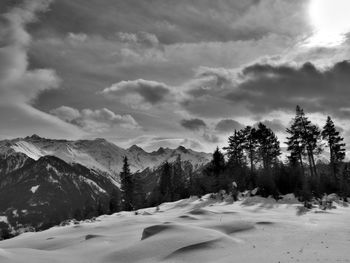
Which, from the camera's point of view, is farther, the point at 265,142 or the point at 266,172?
the point at 265,142

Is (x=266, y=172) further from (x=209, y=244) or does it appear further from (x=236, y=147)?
(x=236, y=147)

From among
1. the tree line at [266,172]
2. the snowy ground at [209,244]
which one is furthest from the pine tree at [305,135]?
the snowy ground at [209,244]

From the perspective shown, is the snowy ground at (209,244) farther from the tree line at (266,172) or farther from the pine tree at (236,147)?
the pine tree at (236,147)

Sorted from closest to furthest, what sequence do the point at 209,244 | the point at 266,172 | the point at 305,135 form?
1. the point at 209,244
2. the point at 266,172
3. the point at 305,135

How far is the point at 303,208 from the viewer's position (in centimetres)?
1795

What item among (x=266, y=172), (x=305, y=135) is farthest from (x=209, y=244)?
(x=305, y=135)

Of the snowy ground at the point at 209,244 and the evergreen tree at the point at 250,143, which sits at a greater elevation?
the evergreen tree at the point at 250,143

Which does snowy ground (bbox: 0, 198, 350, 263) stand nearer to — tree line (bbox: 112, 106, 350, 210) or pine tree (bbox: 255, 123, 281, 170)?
tree line (bbox: 112, 106, 350, 210)

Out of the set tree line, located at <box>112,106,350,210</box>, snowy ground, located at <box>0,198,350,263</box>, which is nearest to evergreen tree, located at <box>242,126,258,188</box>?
tree line, located at <box>112,106,350,210</box>

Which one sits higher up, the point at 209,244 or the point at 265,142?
the point at 265,142

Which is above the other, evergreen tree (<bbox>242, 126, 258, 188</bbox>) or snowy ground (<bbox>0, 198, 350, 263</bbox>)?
evergreen tree (<bbox>242, 126, 258, 188</bbox>)

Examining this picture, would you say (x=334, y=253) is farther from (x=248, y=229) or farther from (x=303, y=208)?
(x=303, y=208)

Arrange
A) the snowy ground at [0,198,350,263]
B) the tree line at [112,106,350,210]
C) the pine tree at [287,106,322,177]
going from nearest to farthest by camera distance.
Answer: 1. the snowy ground at [0,198,350,263]
2. the tree line at [112,106,350,210]
3. the pine tree at [287,106,322,177]

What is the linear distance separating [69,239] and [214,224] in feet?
18.1
